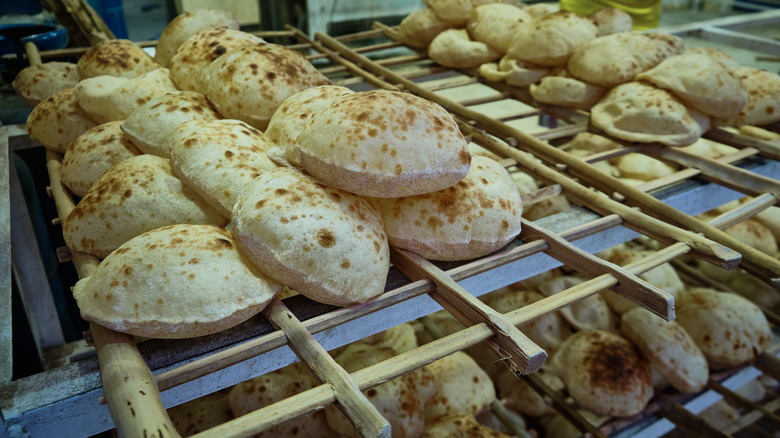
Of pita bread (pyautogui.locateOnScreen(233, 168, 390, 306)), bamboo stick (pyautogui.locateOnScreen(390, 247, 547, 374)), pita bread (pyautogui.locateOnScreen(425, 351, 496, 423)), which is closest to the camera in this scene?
bamboo stick (pyautogui.locateOnScreen(390, 247, 547, 374))

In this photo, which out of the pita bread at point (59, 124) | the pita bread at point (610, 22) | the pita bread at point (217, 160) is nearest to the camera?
the pita bread at point (217, 160)

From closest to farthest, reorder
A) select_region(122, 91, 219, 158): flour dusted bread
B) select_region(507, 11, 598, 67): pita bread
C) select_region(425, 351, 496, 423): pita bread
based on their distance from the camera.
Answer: select_region(122, 91, 219, 158): flour dusted bread → select_region(425, 351, 496, 423): pita bread → select_region(507, 11, 598, 67): pita bread

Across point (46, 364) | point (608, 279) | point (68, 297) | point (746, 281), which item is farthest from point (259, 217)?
point (746, 281)

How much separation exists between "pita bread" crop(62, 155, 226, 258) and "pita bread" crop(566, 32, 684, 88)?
5.29 ft

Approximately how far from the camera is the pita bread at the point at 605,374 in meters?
1.95

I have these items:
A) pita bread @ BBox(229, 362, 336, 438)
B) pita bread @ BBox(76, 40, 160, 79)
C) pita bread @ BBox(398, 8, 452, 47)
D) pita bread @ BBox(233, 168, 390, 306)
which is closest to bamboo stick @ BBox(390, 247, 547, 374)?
pita bread @ BBox(233, 168, 390, 306)

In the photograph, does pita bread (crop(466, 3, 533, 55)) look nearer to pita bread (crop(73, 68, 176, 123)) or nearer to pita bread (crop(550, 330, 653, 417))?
pita bread (crop(550, 330, 653, 417))

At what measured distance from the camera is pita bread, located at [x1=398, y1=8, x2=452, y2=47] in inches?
115

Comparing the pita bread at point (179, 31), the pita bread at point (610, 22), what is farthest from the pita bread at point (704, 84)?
the pita bread at point (179, 31)

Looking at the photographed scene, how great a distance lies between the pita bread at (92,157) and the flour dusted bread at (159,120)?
42 mm

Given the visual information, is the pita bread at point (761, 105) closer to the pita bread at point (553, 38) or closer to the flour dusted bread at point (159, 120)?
the pita bread at point (553, 38)

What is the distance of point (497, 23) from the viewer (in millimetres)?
2635

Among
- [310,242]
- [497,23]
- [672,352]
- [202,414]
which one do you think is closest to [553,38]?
[497,23]

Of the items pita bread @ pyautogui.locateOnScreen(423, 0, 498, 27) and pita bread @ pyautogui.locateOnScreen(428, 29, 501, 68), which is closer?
pita bread @ pyautogui.locateOnScreen(428, 29, 501, 68)
